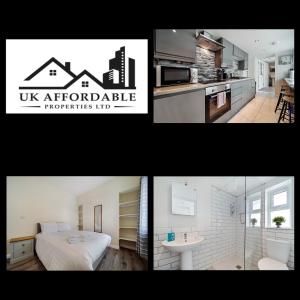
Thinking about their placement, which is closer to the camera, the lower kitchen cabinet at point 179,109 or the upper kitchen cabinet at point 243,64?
the lower kitchen cabinet at point 179,109

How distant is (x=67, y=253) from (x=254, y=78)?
1972mm

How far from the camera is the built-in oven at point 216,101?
209cm

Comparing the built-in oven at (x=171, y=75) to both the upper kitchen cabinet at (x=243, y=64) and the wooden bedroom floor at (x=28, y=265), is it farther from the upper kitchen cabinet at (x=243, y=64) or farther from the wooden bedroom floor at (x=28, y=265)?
the wooden bedroom floor at (x=28, y=265)

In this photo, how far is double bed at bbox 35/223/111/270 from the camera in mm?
1980

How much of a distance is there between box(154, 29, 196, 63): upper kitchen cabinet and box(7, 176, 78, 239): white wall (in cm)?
Answer: 127

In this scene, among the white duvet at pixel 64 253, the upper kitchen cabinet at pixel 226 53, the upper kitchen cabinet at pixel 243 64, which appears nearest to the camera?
the white duvet at pixel 64 253

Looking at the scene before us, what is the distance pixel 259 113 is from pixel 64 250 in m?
1.78

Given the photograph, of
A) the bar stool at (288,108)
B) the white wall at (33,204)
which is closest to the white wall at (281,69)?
the bar stool at (288,108)

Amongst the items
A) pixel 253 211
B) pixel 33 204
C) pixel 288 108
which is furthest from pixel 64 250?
pixel 288 108

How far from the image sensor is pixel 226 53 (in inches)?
83.9

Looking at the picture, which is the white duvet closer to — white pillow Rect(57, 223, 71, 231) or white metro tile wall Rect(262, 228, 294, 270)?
white pillow Rect(57, 223, 71, 231)

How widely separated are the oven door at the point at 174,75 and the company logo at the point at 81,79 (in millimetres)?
141

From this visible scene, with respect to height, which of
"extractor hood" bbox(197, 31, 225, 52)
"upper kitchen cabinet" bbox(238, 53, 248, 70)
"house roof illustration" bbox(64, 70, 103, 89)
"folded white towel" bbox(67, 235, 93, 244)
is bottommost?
"folded white towel" bbox(67, 235, 93, 244)

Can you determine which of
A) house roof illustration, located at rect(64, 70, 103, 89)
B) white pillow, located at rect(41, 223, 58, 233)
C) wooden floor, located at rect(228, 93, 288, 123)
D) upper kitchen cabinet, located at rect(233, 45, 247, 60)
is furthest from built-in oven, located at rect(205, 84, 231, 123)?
white pillow, located at rect(41, 223, 58, 233)
